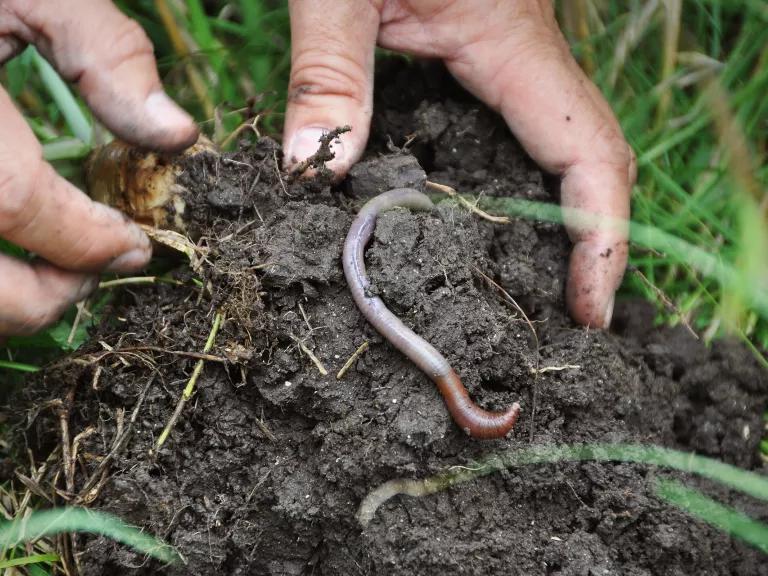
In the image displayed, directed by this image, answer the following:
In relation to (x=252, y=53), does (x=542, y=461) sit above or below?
below

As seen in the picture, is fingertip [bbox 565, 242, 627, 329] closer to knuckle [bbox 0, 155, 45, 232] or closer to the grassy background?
the grassy background

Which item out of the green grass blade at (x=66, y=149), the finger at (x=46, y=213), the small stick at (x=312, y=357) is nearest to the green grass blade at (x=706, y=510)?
the small stick at (x=312, y=357)

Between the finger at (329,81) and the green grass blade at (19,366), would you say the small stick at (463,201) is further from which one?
the green grass blade at (19,366)

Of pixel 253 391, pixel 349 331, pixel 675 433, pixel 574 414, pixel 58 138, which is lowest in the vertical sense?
pixel 675 433

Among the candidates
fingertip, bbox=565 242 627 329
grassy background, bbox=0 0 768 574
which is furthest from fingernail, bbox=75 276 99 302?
fingertip, bbox=565 242 627 329

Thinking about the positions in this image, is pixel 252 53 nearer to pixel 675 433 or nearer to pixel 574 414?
pixel 574 414

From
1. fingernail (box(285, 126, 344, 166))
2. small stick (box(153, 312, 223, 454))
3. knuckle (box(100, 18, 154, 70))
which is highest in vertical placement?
knuckle (box(100, 18, 154, 70))

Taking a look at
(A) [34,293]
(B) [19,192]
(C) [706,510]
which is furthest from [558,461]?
(B) [19,192]

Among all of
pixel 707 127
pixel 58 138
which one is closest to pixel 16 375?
pixel 58 138
